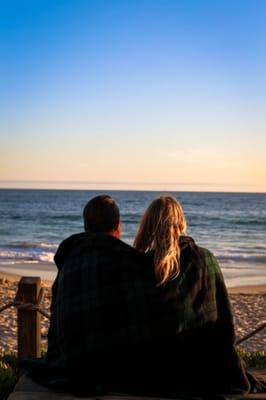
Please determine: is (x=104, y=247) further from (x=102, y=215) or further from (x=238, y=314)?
(x=238, y=314)

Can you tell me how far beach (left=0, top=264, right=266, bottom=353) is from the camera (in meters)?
7.59

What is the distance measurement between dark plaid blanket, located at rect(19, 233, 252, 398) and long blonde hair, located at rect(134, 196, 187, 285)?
0.06 meters

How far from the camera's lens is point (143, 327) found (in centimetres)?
278

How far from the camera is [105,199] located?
2875mm

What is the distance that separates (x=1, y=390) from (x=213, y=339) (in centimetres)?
168

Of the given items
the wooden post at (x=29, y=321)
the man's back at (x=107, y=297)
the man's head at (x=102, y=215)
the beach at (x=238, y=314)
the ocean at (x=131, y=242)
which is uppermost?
the man's head at (x=102, y=215)

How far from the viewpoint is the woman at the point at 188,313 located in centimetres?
277

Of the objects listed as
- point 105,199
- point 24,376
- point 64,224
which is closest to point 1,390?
point 24,376

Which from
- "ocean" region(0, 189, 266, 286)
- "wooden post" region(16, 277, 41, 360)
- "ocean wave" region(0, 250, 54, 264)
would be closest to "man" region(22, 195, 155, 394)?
"wooden post" region(16, 277, 41, 360)

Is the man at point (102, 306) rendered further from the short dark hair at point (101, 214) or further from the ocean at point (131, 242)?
the ocean at point (131, 242)

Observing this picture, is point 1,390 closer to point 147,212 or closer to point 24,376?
point 24,376

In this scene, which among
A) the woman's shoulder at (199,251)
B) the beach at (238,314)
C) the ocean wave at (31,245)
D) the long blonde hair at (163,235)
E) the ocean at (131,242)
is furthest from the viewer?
the ocean wave at (31,245)

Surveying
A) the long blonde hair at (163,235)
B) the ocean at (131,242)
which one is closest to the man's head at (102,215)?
the long blonde hair at (163,235)

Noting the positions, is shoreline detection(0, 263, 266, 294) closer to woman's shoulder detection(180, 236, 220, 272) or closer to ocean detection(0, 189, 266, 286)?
ocean detection(0, 189, 266, 286)
